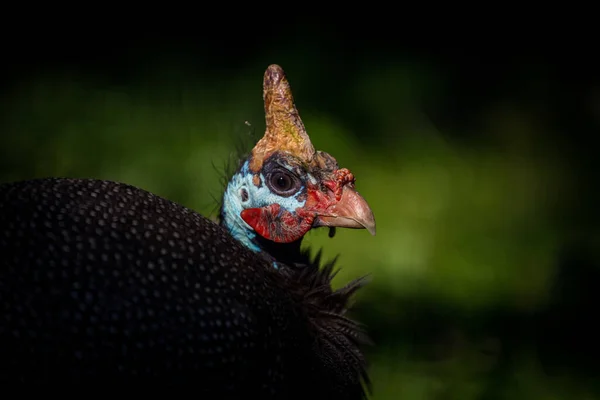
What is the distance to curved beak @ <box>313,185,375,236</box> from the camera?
2.74 meters

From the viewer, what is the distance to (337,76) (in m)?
5.04

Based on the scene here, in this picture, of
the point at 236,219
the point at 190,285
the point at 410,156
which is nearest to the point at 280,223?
the point at 236,219

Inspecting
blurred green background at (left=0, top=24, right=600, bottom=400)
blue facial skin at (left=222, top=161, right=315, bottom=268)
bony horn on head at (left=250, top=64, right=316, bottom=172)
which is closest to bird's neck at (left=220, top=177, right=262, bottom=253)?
blue facial skin at (left=222, top=161, right=315, bottom=268)

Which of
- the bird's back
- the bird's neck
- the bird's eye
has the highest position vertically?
the bird's eye

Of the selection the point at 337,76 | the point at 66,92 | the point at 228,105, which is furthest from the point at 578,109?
the point at 66,92

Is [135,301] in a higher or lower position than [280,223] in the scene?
lower

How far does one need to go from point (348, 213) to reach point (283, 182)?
0.71 ft

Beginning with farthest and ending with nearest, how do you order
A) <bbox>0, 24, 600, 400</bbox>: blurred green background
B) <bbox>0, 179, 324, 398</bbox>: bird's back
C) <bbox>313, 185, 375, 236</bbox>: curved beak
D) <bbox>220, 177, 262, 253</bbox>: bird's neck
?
<bbox>0, 24, 600, 400</bbox>: blurred green background, <bbox>220, 177, 262, 253</bbox>: bird's neck, <bbox>313, 185, 375, 236</bbox>: curved beak, <bbox>0, 179, 324, 398</bbox>: bird's back

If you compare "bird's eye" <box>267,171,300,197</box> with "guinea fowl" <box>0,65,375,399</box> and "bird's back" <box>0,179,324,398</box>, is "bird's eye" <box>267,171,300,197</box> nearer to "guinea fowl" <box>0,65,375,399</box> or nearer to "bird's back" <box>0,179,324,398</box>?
"guinea fowl" <box>0,65,375,399</box>

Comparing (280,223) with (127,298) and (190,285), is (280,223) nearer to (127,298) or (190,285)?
(190,285)

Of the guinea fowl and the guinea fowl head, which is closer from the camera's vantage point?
the guinea fowl

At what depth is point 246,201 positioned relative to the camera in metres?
2.89

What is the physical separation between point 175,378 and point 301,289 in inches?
23.9

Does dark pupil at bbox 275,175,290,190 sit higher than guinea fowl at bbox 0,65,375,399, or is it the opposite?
dark pupil at bbox 275,175,290,190
